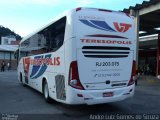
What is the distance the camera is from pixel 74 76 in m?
7.95

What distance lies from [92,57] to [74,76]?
2.77 feet

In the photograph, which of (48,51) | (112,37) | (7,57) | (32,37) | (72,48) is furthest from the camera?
(7,57)

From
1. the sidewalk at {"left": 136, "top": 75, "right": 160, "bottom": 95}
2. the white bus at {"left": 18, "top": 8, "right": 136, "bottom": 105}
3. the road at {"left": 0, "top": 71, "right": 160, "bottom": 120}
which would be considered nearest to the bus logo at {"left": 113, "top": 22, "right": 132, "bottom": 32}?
the white bus at {"left": 18, "top": 8, "right": 136, "bottom": 105}

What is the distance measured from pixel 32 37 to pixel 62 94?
230 inches

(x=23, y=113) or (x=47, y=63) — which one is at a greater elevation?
(x=47, y=63)

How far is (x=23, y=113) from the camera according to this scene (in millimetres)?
8680

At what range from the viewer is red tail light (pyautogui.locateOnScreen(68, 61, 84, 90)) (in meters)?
7.94

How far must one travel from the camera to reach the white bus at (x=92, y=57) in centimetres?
796

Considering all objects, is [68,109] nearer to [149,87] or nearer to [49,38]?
[49,38]

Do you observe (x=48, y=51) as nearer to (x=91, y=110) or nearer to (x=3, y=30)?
(x=91, y=110)

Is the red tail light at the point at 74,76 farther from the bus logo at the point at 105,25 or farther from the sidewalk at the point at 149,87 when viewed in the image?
the sidewalk at the point at 149,87

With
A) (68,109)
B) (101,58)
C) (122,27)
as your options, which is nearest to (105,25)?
(122,27)

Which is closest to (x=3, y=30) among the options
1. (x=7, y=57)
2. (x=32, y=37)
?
(x=7, y=57)

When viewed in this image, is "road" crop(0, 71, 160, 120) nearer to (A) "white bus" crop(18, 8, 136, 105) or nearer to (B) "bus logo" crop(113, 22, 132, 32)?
(A) "white bus" crop(18, 8, 136, 105)
